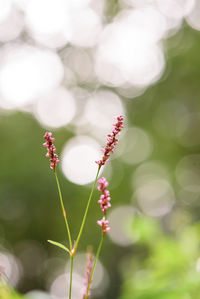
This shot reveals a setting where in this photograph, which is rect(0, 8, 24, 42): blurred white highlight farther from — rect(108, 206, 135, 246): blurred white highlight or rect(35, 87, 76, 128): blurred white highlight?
rect(108, 206, 135, 246): blurred white highlight

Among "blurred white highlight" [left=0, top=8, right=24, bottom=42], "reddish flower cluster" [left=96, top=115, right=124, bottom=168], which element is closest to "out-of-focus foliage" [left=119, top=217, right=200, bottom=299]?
"reddish flower cluster" [left=96, top=115, right=124, bottom=168]

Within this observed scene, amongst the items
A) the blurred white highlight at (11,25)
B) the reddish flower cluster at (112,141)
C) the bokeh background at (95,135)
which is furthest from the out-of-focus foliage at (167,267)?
the blurred white highlight at (11,25)

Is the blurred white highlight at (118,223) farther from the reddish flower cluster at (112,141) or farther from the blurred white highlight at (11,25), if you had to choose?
the reddish flower cluster at (112,141)

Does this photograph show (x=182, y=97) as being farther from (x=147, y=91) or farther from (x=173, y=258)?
(x=173, y=258)

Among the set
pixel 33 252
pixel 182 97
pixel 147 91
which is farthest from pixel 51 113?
pixel 33 252

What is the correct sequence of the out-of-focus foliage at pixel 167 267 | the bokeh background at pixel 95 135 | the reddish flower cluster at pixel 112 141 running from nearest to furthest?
the reddish flower cluster at pixel 112 141 < the out-of-focus foliage at pixel 167 267 < the bokeh background at pixel 95 135

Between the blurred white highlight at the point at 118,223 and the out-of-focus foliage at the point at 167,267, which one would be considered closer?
the out-of-focus foliage at the point at 167,267

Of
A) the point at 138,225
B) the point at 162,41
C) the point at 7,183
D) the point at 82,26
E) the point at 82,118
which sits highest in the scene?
the point at 82,26
